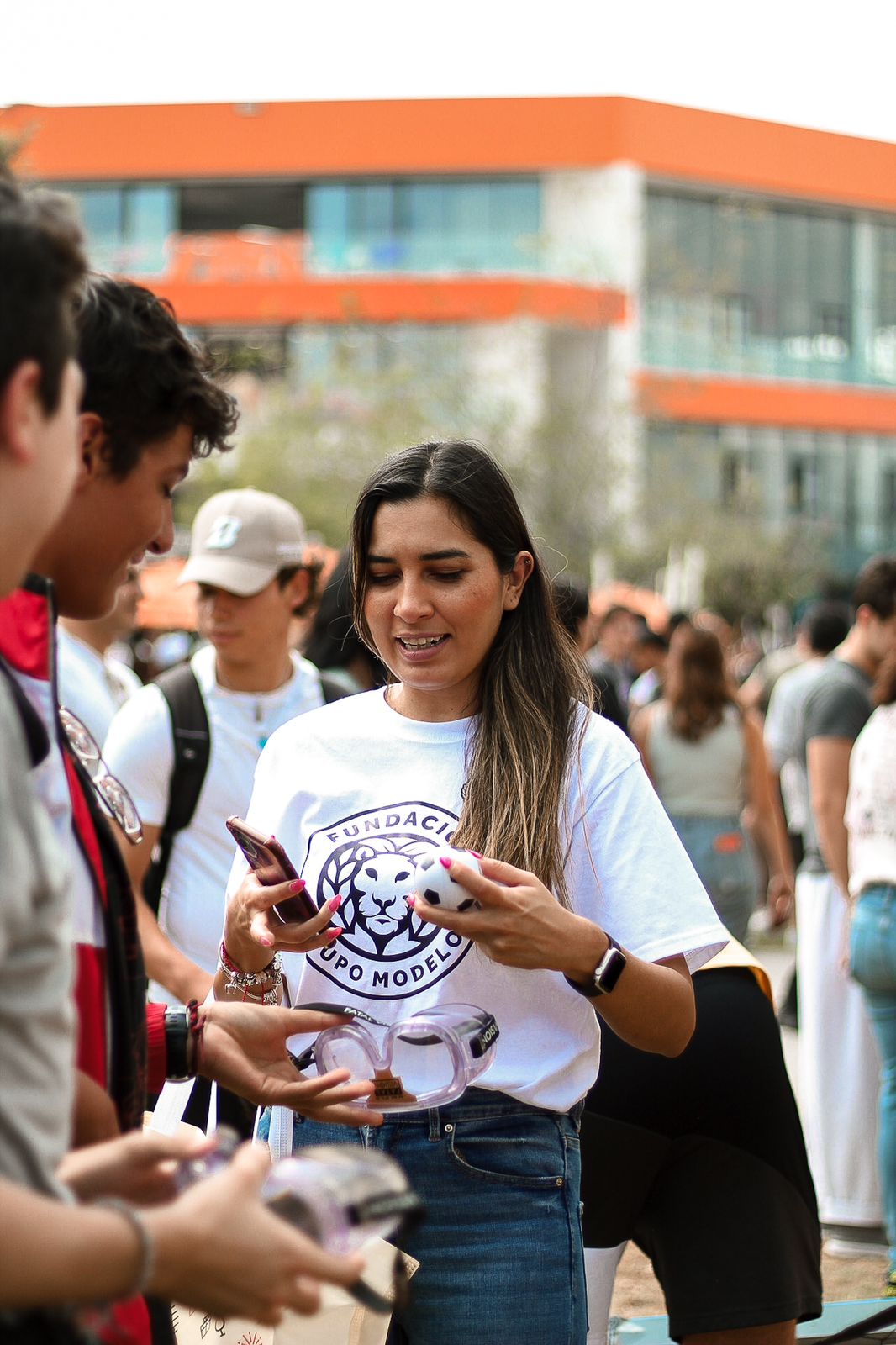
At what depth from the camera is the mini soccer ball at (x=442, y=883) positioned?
2178 mm

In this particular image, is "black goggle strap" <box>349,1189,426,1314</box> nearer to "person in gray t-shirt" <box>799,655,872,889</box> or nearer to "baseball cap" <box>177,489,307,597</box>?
"baseball cap" <box>177,489,307,597</box>

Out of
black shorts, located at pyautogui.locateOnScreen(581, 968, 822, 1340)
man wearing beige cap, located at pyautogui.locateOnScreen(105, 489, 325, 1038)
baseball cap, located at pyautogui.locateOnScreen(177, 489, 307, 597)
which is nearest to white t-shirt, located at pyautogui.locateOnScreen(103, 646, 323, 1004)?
man wearing beige cap, located at pyautogui.locateOnScreen(105, 489, 325, 1038)

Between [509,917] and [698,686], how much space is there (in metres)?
5.87

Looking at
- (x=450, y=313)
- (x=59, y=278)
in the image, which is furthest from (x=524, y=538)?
(x=450, y=313)

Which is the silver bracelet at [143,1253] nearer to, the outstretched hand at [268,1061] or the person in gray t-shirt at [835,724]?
the outstretched hand at [268,1061]

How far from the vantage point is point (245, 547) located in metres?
4.31

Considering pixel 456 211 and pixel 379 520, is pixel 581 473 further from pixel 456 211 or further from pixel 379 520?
pixel 379 520

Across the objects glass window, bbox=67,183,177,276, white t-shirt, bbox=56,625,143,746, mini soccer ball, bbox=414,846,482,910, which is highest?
glass window, bbox=67,183,177,276

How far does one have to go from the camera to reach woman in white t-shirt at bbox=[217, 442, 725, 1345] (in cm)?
236

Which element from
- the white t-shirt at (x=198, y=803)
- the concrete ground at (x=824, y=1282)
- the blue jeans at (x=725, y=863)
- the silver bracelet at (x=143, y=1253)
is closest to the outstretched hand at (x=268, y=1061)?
the silver bracelet at (x=143, y=1253)

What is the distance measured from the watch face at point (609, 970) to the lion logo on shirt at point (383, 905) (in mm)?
237

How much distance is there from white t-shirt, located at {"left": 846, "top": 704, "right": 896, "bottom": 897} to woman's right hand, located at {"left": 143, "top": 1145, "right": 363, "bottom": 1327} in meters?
3.71

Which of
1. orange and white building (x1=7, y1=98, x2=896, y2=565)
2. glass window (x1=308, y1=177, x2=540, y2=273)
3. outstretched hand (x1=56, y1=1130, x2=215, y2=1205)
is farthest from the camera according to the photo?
glass window (x1=308, y1=177, x2=540, y2=273)

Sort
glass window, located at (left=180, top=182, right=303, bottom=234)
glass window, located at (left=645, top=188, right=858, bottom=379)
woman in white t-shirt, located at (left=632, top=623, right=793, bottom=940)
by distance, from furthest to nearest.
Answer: glass window, located at (left=180, top=182, right=303, bottom=234)
glass window, located at (left=645, top=188, right=858, bottom=379)
woman in white t-shirt, located at (left=632, top=623, right=793, bottom=940)
